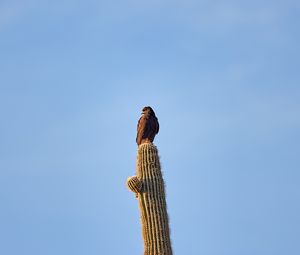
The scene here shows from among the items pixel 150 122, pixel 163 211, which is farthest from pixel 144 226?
pixel 150 122

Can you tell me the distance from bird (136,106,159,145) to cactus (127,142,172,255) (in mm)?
509

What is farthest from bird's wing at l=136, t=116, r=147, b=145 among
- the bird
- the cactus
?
the cactus

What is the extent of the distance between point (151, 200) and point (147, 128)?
2299 mm

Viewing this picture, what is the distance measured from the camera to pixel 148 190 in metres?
35.8

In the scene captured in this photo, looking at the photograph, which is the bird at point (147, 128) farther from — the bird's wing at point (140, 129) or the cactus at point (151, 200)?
the cactus at point (151, 200)

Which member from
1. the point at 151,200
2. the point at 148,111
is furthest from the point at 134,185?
the point at 148,111

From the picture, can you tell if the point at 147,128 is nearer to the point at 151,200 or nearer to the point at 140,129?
the point at 140,129

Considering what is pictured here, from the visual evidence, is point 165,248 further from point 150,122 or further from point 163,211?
point 150,122

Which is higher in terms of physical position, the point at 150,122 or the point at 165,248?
the point at 150,122

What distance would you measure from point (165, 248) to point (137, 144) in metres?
3.34

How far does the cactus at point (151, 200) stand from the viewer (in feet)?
115

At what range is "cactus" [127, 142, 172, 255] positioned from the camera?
115 feet

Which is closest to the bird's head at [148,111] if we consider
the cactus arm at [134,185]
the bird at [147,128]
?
the bird at [147,128]

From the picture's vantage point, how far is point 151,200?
35.7 metres
